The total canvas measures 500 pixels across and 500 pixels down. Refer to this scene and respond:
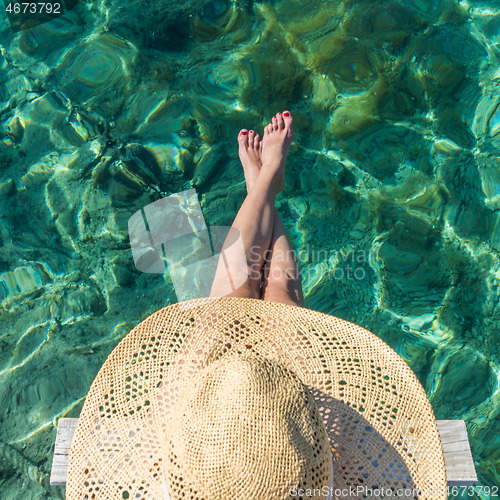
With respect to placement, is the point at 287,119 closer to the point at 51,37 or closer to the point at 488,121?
the point at 488,121

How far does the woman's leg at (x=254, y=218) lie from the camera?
10.0 ft

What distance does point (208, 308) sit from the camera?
2.30 meters

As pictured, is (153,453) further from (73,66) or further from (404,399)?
(73,66)

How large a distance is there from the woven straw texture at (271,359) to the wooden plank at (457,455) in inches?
20.6

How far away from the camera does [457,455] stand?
8.05 feet

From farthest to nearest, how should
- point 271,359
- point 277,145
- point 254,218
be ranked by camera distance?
point 277,145 < point 254,218 < point 271,359

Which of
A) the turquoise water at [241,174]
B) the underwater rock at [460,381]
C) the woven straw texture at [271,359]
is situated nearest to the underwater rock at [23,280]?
the turquoise water at [241,174]

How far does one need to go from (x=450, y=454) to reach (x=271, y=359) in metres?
1.09

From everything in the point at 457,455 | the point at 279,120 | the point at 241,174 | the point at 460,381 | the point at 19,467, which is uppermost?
the point at 279,120

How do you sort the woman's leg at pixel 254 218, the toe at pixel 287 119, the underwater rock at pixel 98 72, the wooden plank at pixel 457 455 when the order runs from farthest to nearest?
the underwater rock at pixel 98 72
the toe at pixel 287 119
the woman's leg at pixel 254 218
the wooden plank at pixel 457 455

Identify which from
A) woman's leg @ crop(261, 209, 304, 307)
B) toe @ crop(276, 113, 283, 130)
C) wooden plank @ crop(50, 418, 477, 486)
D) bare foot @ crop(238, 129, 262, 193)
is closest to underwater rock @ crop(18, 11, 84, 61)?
bare foot @ crop(238, 129, 262, 193)

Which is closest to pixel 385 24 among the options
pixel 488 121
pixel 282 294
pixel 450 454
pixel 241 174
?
pixel 488 121

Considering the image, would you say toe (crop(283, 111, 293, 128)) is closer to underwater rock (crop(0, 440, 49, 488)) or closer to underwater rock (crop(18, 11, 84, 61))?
underwater rock (crop(18, 11, 84, 61))

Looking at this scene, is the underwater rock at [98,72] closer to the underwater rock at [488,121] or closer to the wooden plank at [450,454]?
the wooden plank at [450,454]
